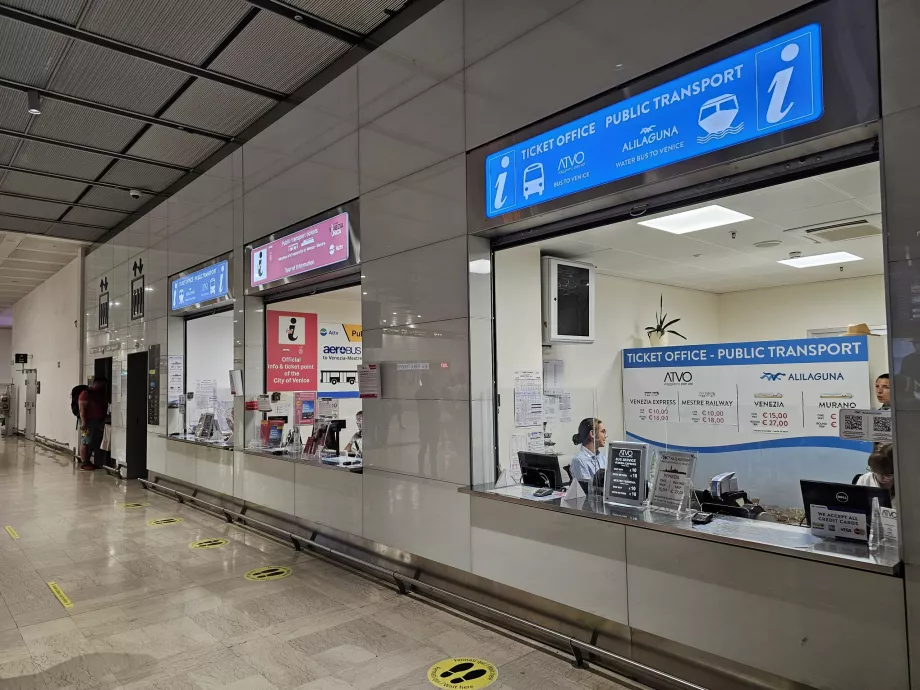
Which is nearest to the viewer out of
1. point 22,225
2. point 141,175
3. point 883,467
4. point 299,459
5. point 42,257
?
point 883,467

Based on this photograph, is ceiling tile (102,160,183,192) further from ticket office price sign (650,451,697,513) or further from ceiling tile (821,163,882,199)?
ceiling tile (821,163,882,199)

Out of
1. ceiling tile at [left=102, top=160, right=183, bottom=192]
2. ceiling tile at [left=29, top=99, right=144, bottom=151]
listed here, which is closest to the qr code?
ceiling tile at [left=29, top=99, right=144, bottom=151]

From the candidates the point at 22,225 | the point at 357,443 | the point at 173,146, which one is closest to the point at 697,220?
the point at 357,443

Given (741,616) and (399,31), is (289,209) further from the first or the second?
(741,616)

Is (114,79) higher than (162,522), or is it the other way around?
(114,79)

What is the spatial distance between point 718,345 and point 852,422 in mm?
1052

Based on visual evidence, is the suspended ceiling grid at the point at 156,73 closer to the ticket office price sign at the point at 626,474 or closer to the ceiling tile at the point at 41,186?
the ceiling tile at the point at 41,186

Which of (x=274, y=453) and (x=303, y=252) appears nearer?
(x=303, y=252)

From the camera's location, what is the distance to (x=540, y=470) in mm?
3752

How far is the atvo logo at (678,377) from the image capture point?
3611mm

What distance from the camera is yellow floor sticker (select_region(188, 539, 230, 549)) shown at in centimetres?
549

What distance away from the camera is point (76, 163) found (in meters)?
7.48

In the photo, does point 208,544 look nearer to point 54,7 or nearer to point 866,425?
point 54,7

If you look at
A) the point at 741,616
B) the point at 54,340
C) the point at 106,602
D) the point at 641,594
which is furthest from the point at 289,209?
the point at 54,340
